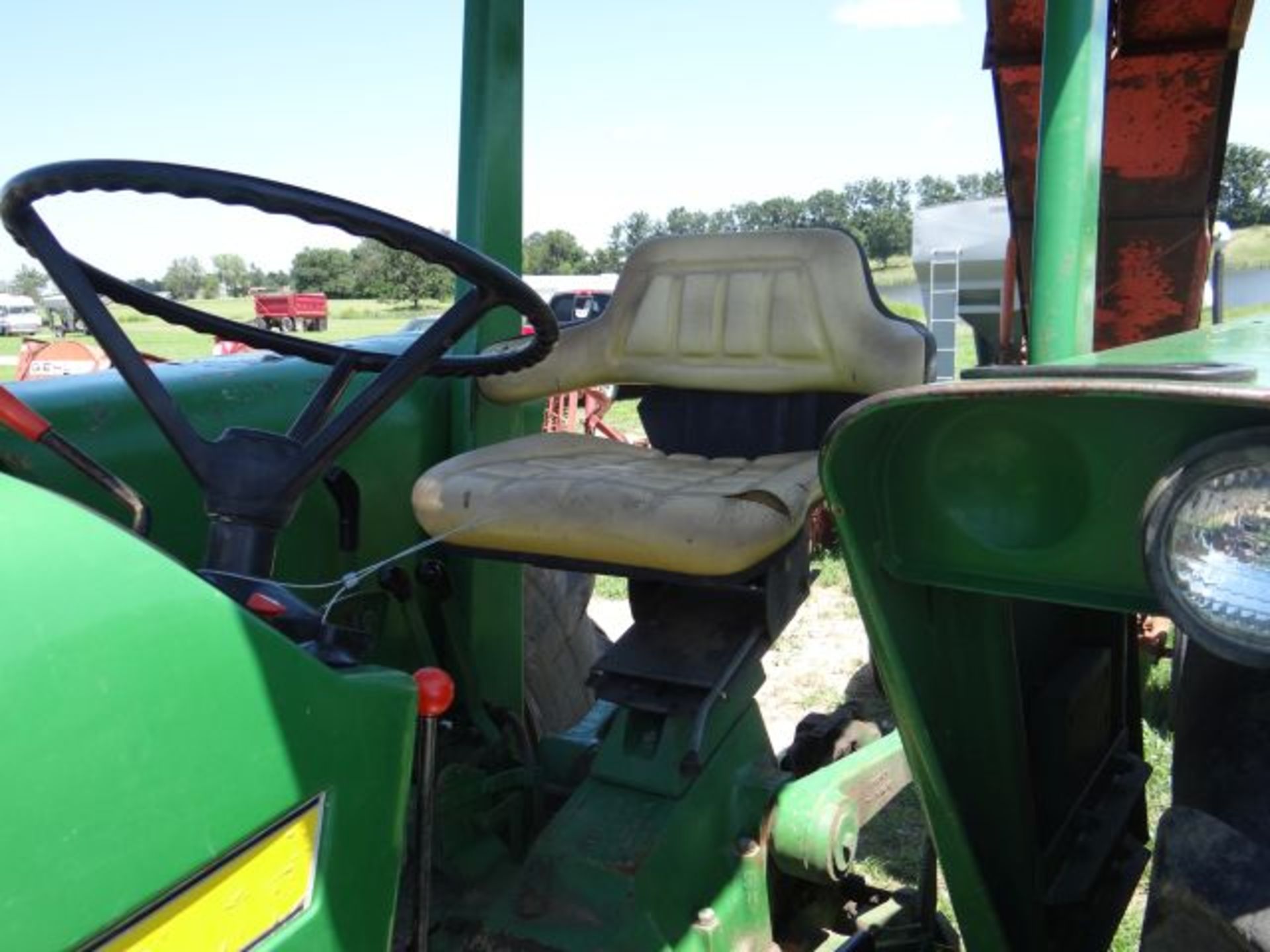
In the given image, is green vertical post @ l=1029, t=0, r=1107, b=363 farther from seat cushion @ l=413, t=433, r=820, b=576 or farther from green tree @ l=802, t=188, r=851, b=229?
green tree @ l=802, t=188, r=851, b=229

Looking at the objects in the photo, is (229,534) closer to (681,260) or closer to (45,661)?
(45,661)

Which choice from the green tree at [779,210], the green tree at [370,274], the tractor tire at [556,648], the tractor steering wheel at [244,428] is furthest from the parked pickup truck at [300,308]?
the tractor steering wheel at [244,428]

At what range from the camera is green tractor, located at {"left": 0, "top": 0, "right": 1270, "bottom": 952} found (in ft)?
2.51

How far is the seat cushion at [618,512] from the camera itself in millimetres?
1741

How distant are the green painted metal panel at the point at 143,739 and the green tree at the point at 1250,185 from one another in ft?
35.6

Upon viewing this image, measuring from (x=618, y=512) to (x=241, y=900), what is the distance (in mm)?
1065

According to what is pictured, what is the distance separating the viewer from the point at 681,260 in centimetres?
241

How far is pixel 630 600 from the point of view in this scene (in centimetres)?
203

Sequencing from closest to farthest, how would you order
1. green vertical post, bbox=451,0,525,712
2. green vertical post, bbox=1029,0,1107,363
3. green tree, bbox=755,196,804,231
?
green vertical post, bbox=1029,0,1107,363, green vertical post, bbox=451,0,525,712, green tree, bbox=755,196,804,231

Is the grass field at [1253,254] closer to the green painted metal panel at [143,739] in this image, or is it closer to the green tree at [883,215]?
the green tree at [883,215]

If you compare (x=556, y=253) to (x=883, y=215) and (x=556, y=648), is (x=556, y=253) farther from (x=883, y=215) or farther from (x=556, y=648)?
(x=556, y=648)

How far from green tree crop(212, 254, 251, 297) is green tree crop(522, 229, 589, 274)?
893 cm

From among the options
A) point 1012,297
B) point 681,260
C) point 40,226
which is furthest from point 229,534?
point 1012,297

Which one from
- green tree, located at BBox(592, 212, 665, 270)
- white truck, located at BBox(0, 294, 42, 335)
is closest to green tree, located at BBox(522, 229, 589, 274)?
green tree, located at BBox(592, 212, 665, 270)
